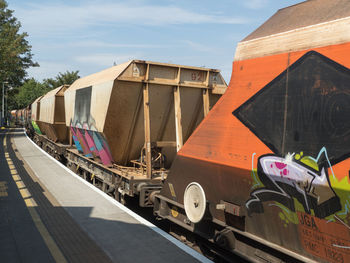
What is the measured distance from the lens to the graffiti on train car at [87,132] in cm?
906

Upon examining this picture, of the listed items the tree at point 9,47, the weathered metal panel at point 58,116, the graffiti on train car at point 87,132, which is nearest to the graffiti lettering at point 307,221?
the graffiti on train car at point 87,132

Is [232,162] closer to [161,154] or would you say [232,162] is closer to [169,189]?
[169,189]

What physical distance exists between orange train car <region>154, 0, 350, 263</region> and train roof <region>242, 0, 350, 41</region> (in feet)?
0.05

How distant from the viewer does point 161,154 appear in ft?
28.7

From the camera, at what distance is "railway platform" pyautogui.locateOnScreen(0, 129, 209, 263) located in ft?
16.3

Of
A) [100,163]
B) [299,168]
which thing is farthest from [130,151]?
[299,168]

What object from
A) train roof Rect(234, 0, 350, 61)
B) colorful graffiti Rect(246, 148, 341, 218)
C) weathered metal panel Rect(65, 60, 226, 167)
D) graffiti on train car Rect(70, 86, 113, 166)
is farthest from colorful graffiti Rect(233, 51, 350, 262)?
graffiti on train car Rect(70, 86, 113, 166)

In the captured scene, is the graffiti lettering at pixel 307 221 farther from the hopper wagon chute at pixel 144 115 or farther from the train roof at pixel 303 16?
the hopper wagon chute at pixel 144 115

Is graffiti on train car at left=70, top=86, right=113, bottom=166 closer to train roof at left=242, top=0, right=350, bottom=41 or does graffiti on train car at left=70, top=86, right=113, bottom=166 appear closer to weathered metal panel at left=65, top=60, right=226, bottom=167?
weathered metal panel at left=65, top=60, right=226, bottom=167

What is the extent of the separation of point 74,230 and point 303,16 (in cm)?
524

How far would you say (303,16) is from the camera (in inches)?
153

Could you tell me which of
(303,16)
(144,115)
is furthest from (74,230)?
(303,16)

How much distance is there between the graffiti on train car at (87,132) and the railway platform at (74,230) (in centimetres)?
113

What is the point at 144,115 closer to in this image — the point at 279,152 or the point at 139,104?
the point at 139,104
